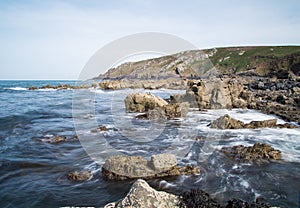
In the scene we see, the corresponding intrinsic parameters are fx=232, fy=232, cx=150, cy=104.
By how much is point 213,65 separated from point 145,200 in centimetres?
11203

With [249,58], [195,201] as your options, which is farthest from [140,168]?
[249,58]

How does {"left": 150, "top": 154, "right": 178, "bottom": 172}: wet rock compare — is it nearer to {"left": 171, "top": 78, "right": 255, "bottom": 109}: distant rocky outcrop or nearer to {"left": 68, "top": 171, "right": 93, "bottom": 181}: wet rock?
{"left": 68, "top": 171, "right": 93, "bottom": 181}: wet rock

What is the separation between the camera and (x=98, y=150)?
10930 millimetres

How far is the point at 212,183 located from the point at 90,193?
375 cm

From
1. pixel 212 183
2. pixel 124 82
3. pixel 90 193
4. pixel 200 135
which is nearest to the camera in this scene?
pixel 90 193

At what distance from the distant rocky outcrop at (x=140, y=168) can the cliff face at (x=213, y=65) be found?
251 ft

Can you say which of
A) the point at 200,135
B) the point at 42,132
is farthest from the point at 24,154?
the point at 200,135

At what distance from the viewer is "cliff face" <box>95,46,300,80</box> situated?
89.2 m

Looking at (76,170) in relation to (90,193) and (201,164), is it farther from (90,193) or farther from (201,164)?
(201,164)

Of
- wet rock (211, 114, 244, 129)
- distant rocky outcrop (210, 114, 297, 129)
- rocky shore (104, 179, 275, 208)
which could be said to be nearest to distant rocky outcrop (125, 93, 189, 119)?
distant rocky outcrop (210, 114, 297, 129)

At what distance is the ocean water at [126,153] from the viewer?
6695mm

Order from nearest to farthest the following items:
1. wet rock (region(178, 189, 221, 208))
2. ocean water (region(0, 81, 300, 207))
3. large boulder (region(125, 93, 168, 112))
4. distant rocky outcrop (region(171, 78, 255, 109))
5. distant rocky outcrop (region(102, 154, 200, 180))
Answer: wet rock (region(178, 189, 221, 208)) < ocean water (region(0, 81, 300, 207)) < distant rocky outcrop (region(102, 154, 200, 180)) < large boulder (region(125, 93, 168, 112)) < distant rocky outcrop (region(171, 78, 255, 109))

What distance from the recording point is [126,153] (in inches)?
411

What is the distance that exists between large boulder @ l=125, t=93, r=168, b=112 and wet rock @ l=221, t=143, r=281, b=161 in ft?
38.9
